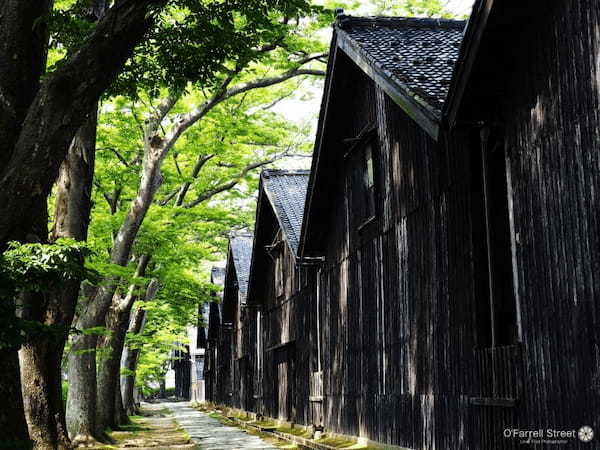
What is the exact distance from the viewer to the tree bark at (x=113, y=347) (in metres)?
23.0

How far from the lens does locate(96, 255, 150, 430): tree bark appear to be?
22953 millimetres

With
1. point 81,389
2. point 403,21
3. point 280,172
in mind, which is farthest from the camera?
point 280,172

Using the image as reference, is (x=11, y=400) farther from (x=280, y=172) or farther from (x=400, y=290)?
(x=280, y=172)

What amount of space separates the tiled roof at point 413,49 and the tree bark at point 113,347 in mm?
11851

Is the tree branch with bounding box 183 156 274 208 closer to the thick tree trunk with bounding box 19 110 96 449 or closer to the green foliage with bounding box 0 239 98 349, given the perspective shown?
the thick tree trunk with bounding box 19 110 96 449

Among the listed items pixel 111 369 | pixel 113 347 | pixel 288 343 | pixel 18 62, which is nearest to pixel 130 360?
pixel 111 369

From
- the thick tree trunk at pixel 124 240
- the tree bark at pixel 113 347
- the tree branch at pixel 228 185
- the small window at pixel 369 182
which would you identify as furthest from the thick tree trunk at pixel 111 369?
the small window at pixel 369 182

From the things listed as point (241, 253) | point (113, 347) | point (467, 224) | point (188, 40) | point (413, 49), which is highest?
point (241, 253)

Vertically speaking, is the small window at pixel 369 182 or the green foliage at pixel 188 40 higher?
the green foliage at pixel 188 40

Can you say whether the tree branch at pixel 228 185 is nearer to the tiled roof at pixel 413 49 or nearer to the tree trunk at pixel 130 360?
the tree trunk at pixel 130 360

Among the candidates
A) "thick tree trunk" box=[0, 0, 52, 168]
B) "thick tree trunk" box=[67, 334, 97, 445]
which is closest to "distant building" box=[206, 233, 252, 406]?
"thick tree trunk" box=[67, 334, 97, 445]

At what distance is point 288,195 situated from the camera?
24078 mm

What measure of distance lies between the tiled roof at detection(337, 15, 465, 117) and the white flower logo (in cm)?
400

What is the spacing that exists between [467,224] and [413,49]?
3.98 metres
